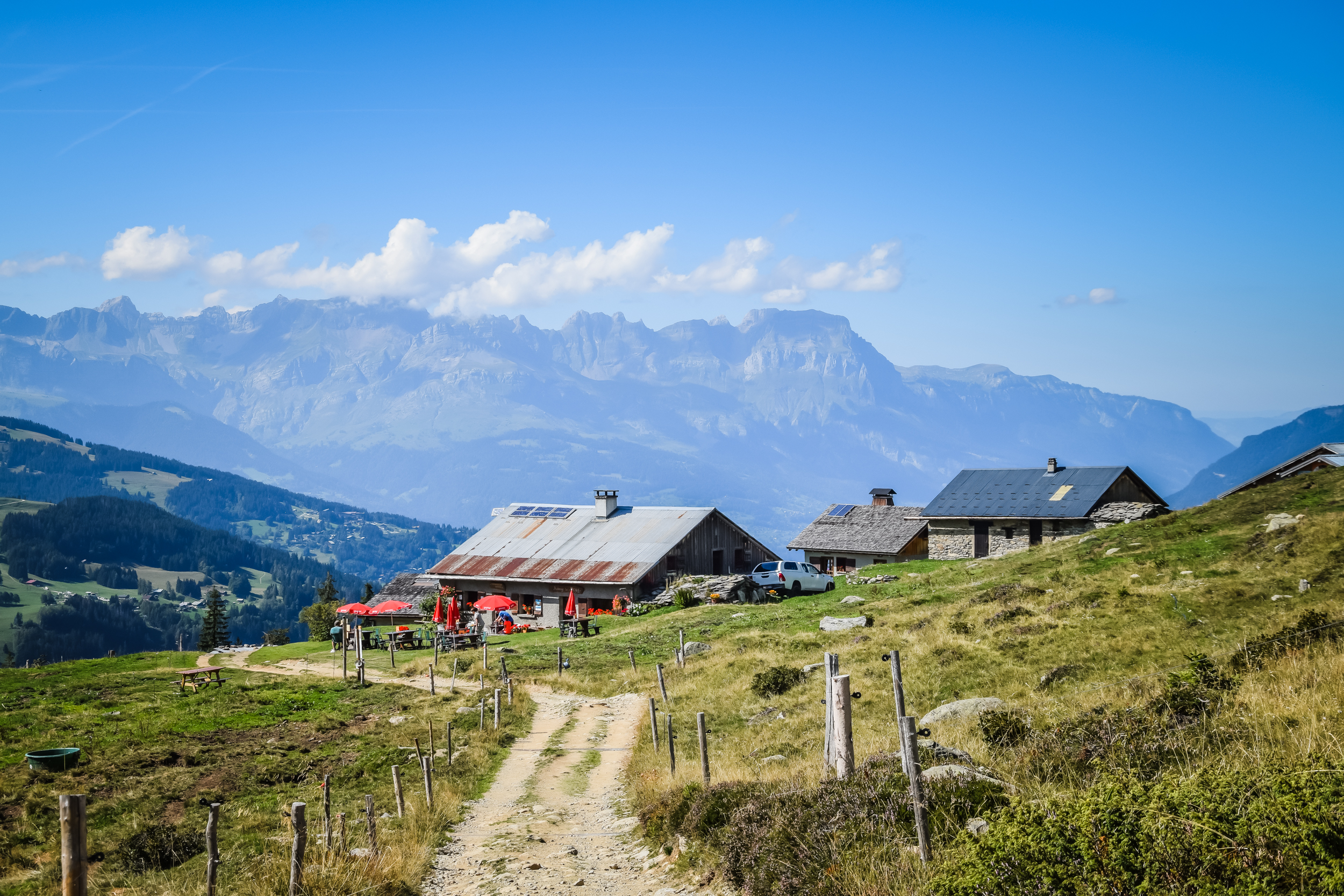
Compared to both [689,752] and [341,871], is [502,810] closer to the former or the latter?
[689,752]

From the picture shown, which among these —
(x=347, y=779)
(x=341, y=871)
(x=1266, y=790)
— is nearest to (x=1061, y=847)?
(x=1266, y=790)

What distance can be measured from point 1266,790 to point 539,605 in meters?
56.4

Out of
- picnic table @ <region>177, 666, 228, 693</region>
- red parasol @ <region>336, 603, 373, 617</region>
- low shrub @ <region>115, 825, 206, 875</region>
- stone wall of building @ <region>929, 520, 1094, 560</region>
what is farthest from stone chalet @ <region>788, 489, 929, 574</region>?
low shrub @ <region>115, 825, 206, 875</region>

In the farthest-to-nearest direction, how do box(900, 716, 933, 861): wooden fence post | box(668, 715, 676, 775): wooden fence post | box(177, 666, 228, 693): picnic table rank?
box(177, 666, 228, 693): picnic table → box(668, 715, 676, 775): wooden fence post → box(900, 716, 933, 861): wooden fence post

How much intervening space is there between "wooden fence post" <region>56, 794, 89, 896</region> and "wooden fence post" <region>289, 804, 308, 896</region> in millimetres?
2968

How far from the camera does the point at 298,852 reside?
442 inches

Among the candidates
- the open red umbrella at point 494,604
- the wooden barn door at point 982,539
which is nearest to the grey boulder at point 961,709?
the open red umbrella at point 494,604

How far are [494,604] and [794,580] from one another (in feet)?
60.3

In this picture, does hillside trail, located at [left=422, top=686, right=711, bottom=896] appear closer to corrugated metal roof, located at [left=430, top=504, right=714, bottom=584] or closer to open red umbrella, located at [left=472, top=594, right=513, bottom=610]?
open red umbrella, located at [left=472, top=594, right=513, bottom=610]

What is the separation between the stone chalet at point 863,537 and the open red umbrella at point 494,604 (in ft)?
76.0

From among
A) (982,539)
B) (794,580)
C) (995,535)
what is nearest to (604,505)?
(794,580)

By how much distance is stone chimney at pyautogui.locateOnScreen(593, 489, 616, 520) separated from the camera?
227 feet

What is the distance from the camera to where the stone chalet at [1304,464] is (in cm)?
4566

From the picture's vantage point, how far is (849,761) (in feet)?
39.9
